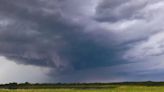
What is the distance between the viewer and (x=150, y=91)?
202ft

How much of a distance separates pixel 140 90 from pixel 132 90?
58.2 inches

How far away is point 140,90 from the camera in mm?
63969

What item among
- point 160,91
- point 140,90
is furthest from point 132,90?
point 160,91

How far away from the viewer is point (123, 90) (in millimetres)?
63844

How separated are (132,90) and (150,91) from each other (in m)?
3.98

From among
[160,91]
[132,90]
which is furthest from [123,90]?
[160,91]

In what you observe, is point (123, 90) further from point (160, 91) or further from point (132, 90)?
point (160, 91)

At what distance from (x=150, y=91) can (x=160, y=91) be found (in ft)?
5.89

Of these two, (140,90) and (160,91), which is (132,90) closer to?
(140,90)

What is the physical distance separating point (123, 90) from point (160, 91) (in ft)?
22.2

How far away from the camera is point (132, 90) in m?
64.3

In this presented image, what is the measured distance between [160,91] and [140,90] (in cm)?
400

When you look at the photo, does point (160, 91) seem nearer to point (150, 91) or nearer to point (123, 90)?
point (150, 91)
